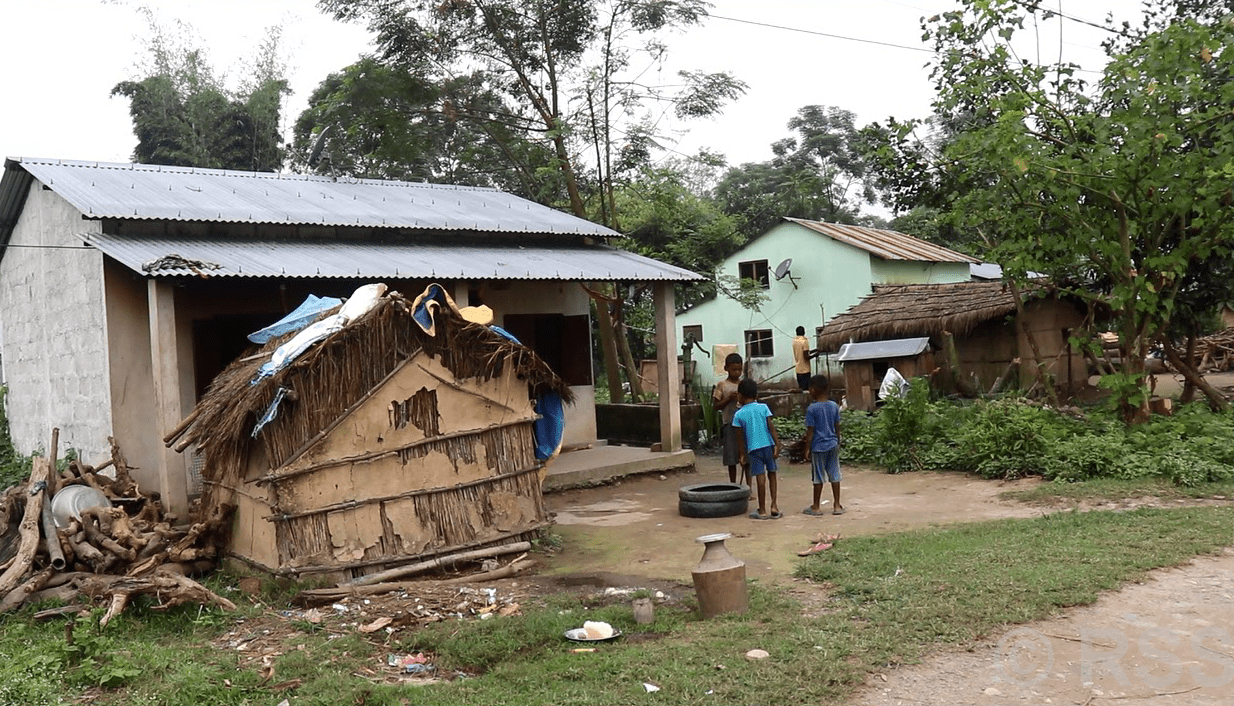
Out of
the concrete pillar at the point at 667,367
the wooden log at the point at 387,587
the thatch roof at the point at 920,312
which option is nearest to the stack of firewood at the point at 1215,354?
the thatch roof at the point at 920,312

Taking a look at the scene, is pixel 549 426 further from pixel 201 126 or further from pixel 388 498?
pixel 201 126

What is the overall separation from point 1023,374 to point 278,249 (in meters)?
12.3

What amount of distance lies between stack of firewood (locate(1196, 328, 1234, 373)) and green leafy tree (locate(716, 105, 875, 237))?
13038mm

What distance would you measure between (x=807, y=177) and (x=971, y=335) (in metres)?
17.9

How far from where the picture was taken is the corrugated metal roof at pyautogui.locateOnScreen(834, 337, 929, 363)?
16.9m

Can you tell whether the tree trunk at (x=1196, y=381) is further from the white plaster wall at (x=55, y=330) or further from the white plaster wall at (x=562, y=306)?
the white plaster wall at (x=55, y=330)

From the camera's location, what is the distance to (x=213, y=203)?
10375mm

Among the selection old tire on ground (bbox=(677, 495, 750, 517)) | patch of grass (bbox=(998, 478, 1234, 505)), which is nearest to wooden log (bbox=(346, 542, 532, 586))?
old tire on ground (bbox=(677, 495, 750, 517))

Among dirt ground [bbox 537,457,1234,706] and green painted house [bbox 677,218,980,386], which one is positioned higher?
green painted house [bbox 677,218,980,386]

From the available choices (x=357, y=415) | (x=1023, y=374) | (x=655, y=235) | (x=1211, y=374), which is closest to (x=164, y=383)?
(x=357, y=415)

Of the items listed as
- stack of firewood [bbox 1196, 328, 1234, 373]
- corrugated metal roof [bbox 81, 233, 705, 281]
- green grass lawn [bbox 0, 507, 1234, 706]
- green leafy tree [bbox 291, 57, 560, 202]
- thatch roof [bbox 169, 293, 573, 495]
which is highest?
green leafy tree [bbox 291, 57, 560, 202]

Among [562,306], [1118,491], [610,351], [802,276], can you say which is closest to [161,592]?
[562,306]

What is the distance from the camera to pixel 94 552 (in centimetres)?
704

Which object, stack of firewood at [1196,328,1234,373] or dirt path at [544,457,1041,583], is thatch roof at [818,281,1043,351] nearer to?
dirt path at [544,457,1041,583]
